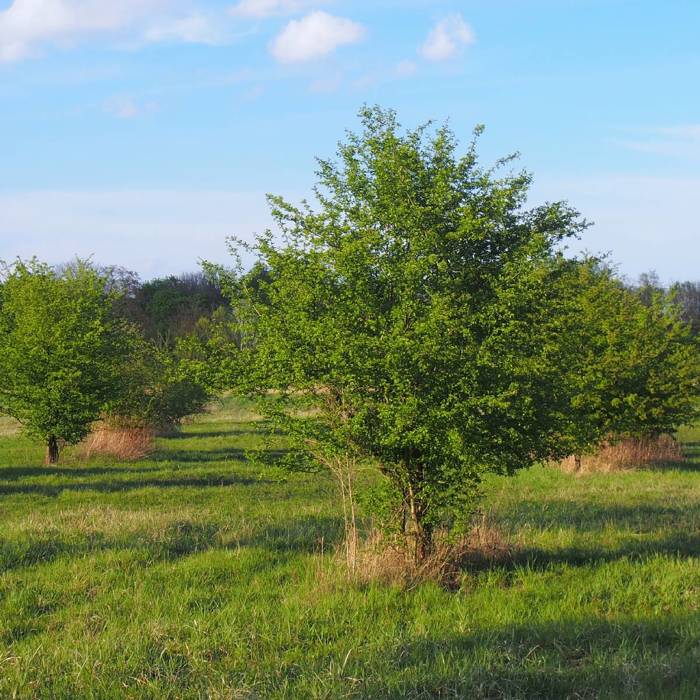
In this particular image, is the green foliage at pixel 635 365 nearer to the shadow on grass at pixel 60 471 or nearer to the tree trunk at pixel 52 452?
the shadow on grass at pixel 60 471

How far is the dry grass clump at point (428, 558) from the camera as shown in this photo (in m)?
8.65

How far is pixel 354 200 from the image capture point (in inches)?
384

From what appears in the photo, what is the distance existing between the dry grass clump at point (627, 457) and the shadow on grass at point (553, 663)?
1747 centimetres

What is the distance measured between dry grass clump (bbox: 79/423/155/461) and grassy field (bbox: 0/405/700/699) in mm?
12857

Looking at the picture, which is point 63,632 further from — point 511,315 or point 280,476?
point 511,315

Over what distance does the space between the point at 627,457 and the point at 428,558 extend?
58.5 feet

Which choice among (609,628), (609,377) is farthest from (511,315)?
(609,377)

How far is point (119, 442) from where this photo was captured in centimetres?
2698

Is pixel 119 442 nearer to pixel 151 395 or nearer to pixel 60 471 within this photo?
pixel 151 395

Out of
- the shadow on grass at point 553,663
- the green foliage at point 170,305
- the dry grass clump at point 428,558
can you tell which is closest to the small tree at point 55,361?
the dry grass clump at point 428,558

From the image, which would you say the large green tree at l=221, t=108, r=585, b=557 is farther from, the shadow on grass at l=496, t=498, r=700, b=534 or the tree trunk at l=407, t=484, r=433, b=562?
the shadow on grass at l=496, t=498, r=700, b=534

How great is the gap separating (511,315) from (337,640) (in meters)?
3.86

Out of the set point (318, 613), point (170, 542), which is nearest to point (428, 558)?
point (318, 613)

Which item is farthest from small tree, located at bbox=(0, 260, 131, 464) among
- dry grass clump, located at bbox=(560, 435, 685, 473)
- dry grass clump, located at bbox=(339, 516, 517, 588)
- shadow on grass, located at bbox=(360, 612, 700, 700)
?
shadow on grass, located at bbox=(360, 612, 700, 700)
